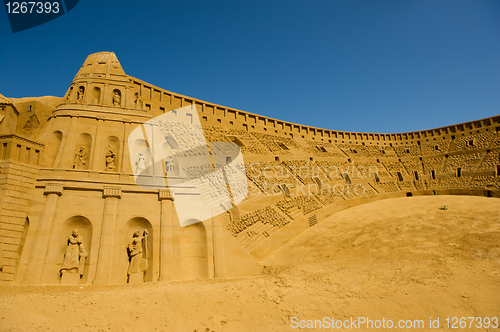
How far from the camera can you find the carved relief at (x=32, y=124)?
17.1m

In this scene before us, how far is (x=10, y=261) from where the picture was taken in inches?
429

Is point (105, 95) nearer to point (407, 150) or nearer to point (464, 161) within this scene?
point (464, 161)

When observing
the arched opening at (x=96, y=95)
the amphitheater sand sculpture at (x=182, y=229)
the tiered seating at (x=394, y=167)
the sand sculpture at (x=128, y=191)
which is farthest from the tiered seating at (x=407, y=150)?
the arched opening at (x=96, y=95)

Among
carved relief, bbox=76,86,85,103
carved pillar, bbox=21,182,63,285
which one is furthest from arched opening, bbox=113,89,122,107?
carved pillar, bbox=21,182,63,285

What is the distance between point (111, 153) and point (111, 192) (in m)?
2.82

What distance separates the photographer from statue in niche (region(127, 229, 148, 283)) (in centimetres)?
1232

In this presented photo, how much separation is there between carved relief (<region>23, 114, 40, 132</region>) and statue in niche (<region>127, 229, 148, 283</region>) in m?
9.60

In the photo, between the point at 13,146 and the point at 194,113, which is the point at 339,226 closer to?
the point at 194,113

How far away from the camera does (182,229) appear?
14023 millimetres

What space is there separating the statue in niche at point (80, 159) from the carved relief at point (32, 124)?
181 inches

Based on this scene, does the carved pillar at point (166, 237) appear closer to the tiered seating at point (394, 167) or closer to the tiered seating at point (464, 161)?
the tiered seating at point (394, 167)

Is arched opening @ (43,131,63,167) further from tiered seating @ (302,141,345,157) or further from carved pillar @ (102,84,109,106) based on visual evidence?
tiered seating @ (302,141,345,157)

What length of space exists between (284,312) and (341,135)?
29.5 m

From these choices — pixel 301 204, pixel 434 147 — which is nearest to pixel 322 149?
pixel 301 204
